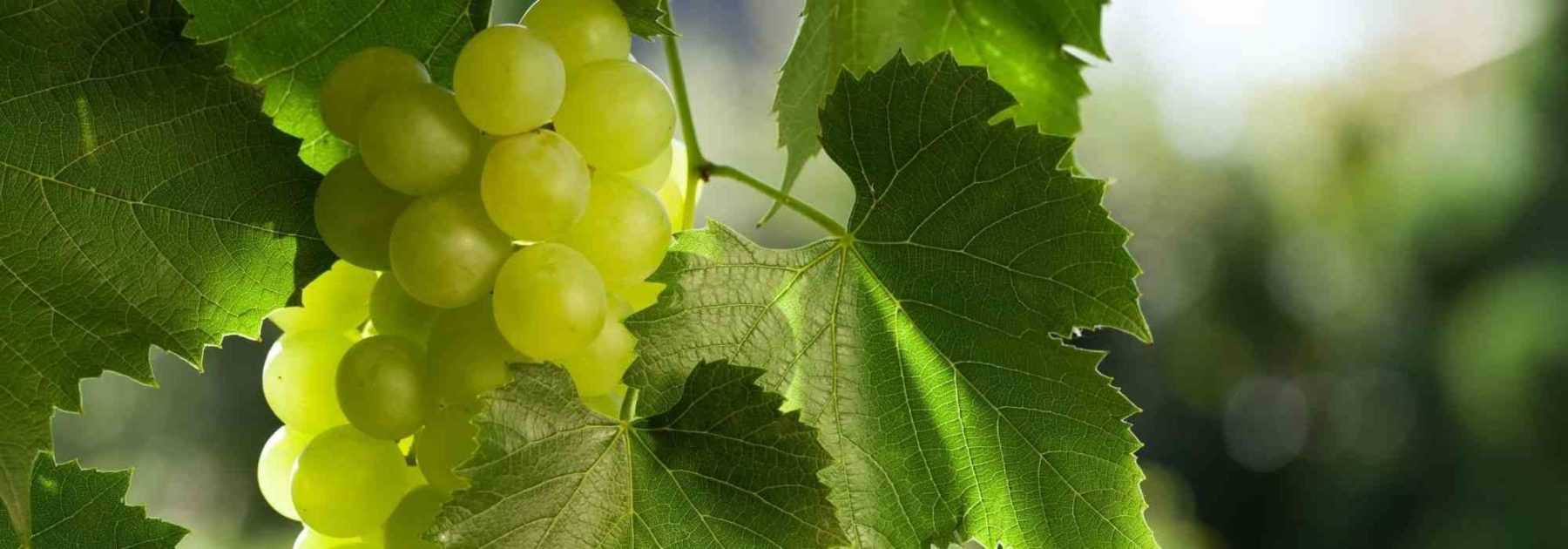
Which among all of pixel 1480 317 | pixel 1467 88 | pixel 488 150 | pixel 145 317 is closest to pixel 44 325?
pixel 145 317

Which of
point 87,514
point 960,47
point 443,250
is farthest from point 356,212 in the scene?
point 960,47

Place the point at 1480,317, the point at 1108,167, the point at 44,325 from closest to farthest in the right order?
the point at 44,325 → the point at 1480,317 → the point at 1108,167

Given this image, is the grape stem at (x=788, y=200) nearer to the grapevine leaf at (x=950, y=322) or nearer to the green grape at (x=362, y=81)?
the grapevine leaf at (x=950, y=322)

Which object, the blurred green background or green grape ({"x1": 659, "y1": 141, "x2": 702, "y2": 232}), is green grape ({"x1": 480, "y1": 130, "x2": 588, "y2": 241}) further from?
the blurred green background

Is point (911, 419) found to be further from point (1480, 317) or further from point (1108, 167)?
point (1108, 167)

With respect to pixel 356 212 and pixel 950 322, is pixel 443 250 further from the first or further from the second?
pixel 950 322

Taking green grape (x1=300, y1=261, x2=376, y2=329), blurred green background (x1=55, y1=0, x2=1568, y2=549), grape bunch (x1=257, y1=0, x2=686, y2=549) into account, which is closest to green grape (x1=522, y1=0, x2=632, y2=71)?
grape bunch (x1=257, y1=0, x2=686, y2=549)
